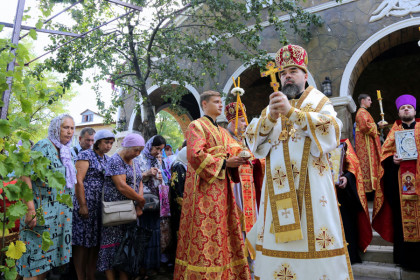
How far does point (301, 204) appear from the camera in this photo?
2355 mm

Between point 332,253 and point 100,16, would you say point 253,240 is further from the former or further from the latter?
point 100,16

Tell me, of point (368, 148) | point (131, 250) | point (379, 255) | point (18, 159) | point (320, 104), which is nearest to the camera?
point (18, 159)

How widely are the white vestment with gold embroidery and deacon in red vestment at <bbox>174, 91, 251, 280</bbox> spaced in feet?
2.19

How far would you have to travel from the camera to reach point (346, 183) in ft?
13.3

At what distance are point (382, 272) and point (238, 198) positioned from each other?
6.45 ft

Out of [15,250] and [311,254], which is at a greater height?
[15,250]

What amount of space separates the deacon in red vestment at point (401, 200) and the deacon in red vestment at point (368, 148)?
7.43 feet

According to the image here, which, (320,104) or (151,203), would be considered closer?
(320,104)

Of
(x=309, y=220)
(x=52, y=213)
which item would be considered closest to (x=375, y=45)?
(x=309, y=220)

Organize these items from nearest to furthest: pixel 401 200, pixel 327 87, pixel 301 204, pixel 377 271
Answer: pixel 301 204
pixel 377 271
pixel 401 200
pixel 327 87

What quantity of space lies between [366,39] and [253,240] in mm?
8103

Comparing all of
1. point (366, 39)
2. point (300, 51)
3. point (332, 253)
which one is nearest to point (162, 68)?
point (366, 39)

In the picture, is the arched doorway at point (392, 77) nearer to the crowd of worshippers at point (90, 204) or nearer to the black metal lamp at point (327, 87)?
the black metal lamp at point (327, 87)

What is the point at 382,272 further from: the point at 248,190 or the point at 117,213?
the point at 117,213
